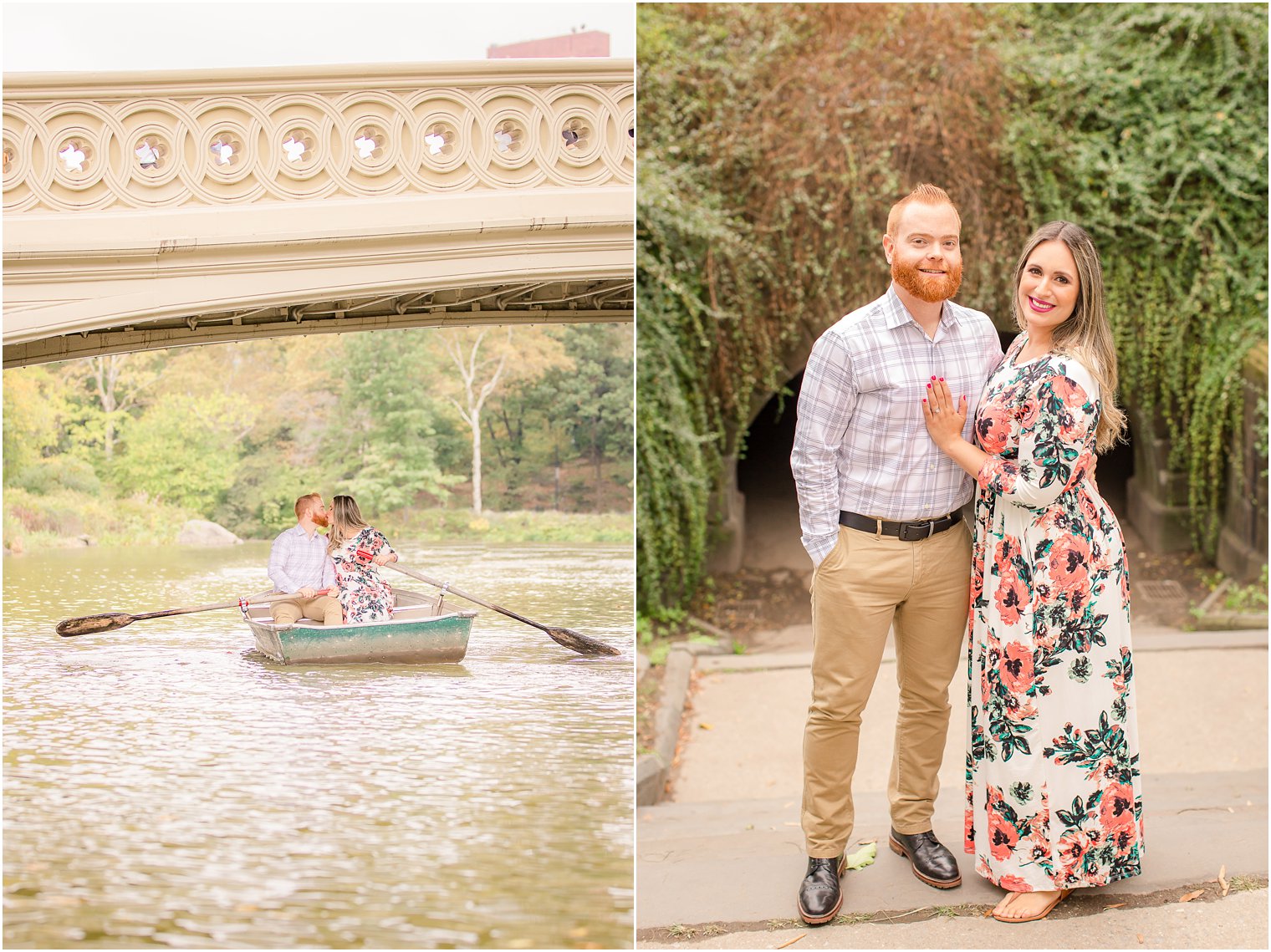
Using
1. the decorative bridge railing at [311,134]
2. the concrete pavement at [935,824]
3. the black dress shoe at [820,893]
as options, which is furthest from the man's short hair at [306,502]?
the black dress shoe at [820,893]

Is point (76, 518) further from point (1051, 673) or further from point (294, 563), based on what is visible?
point (1051, 673)

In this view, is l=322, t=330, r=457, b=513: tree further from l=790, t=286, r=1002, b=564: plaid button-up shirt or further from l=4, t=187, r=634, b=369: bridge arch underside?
l=790, t=286, r=1002, b=564: plaid button-up shirt

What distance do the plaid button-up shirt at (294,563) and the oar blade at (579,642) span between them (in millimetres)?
627

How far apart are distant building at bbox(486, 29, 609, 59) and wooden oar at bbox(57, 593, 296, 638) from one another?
1689mm

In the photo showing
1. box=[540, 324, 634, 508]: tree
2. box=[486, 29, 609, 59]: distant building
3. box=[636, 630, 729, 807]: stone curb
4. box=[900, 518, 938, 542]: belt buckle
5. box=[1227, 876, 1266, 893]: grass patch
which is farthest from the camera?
box=[636, 630, 729, 807]: stone curb

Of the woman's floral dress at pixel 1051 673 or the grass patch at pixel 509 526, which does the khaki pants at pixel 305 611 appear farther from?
the woman's floral dress at pixel 1051 673

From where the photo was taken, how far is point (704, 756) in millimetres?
4875

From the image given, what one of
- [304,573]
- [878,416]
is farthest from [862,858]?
[304,573]

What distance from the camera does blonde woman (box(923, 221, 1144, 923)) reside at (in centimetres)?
254

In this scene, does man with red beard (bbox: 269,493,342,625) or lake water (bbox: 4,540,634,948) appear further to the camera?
man with red beard (bbox: 269,493,342,625)

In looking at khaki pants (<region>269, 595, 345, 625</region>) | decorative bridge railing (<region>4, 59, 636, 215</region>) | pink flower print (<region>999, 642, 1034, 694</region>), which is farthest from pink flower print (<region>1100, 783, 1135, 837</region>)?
decorative bridge railing (<region>4, 59, 636, 215</region>)

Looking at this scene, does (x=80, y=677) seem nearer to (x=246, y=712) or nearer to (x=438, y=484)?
(x=246, y=712)

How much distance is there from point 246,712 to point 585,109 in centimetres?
189

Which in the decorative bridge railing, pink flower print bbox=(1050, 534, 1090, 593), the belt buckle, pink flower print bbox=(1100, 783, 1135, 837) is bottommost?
pink flower print bbox=(1100, 783, 1135, 837)
